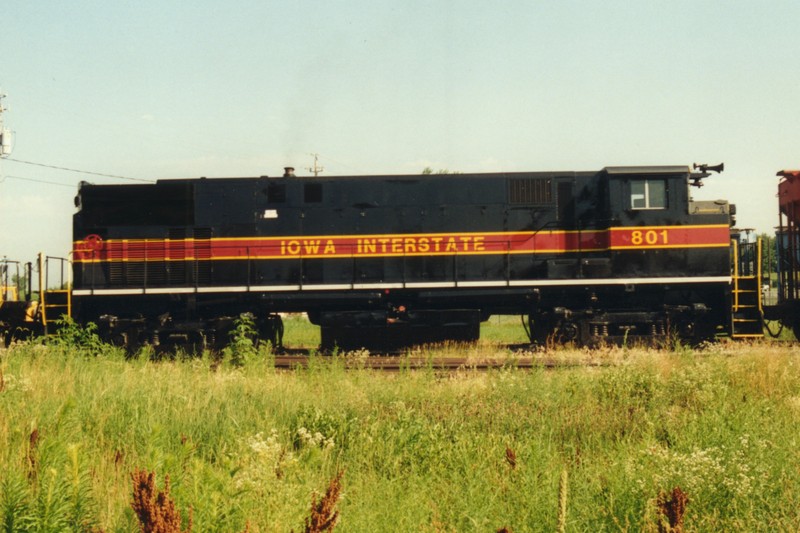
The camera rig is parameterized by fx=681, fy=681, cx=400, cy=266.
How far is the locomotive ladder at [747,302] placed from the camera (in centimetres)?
1316

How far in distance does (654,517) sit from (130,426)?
4.52m

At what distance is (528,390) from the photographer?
7578mm

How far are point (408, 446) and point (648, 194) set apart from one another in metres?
9.28

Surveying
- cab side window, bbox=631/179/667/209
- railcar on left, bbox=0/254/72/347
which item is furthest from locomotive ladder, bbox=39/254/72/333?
cab side window, bbox=631/179/667/209

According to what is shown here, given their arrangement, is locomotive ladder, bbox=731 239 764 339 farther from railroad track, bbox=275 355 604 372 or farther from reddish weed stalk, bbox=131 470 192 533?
reddish weed stalk, bbox=131 470 192 533

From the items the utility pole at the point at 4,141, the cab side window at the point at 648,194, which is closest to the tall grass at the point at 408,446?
the cab side window at the point at 648,194

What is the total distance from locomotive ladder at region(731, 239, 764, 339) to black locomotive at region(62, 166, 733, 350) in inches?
9.1

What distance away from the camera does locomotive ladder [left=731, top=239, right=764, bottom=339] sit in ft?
43.2

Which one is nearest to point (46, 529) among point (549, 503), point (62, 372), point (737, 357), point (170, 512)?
point (170, 512)

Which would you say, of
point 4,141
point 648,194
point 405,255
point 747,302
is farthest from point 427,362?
point 4,141

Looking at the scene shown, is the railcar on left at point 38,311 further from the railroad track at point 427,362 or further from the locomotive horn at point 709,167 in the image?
the locomotive horn at point 709,167

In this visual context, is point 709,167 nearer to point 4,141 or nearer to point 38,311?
point 38,311

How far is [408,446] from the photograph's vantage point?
5.78m

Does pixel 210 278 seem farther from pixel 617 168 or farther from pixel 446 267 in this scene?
pixel 617 168
